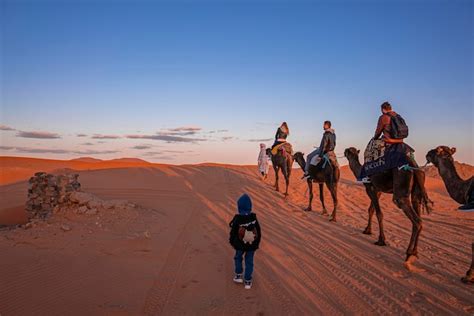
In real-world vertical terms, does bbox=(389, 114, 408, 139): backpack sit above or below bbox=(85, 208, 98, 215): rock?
above

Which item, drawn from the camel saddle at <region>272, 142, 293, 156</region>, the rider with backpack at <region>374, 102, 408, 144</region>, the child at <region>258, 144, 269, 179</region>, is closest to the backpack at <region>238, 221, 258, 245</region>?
the rider with backpack at <region>374, 102, 408, 144</region>

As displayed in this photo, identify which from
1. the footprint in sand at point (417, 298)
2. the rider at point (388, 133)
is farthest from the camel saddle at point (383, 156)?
the footprint in sand at point (417, 298)

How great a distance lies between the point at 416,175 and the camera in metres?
8.74

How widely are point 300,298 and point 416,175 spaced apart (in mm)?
4394

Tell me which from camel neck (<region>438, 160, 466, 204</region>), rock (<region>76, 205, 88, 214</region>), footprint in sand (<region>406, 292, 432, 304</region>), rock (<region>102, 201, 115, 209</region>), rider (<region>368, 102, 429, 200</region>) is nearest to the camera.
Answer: footprint in sand (<region>406, 292, 432, 304</region>)

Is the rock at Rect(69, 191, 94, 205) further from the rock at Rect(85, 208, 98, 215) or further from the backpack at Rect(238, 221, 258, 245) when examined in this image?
the backpack at Rect(238, 221, 258, 245)

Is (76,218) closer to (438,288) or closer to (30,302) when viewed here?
(30,302)

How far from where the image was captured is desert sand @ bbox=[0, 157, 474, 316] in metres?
6.01

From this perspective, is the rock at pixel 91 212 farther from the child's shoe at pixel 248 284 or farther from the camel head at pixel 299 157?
the camel head at pixel 299 157

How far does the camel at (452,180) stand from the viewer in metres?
7.09

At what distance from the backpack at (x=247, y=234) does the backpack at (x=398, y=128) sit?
4599mm

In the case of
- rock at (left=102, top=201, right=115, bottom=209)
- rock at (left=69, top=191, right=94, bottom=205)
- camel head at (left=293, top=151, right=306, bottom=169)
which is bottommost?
rock at (left=102, top=201, right=115, bottom=209)

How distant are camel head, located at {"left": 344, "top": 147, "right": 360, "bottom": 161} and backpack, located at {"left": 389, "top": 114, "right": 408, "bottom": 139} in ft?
13.5

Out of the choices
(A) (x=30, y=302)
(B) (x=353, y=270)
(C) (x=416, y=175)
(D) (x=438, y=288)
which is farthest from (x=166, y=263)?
(C) (x=416, y=175)
